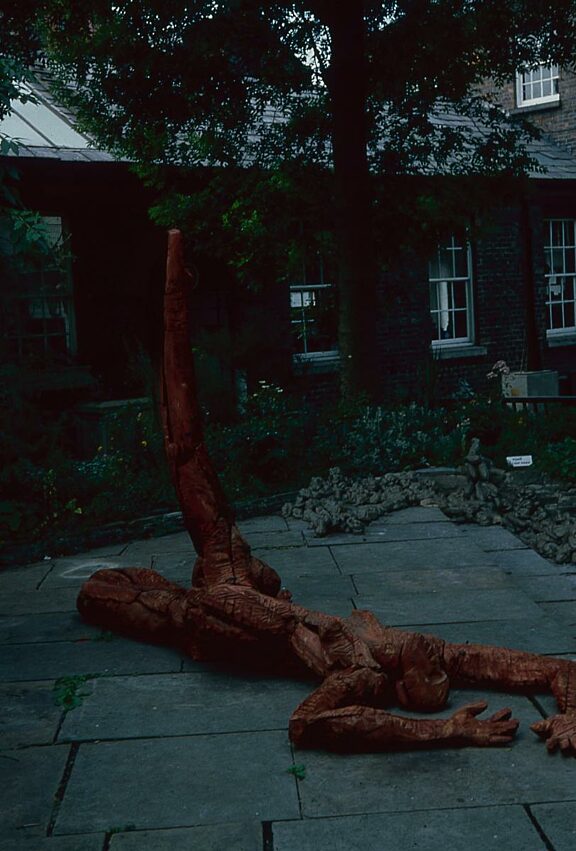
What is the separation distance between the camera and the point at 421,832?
3.22 metres

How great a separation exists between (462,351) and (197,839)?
15.9 metres

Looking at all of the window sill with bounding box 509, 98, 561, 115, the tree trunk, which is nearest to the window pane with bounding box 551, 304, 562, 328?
the window sill with bounding box 509, 98, 561, 115

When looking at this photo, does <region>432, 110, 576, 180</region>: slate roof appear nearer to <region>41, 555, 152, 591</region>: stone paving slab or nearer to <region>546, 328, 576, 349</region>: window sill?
<region>546, 328, 576, 349</region>: window sill

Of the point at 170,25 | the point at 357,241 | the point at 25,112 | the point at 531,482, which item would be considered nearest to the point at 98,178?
the point at 25,112

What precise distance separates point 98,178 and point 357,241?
3.99 meters

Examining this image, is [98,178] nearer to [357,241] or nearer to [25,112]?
[25,112]

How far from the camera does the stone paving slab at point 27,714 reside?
4.11m

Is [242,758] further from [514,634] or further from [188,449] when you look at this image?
[514,634]

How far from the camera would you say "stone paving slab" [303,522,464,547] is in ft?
25.5

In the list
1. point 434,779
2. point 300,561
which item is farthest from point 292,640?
point 300,561

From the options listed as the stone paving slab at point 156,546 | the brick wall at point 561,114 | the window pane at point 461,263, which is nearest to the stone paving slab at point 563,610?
the stone paving slab at point 156,546

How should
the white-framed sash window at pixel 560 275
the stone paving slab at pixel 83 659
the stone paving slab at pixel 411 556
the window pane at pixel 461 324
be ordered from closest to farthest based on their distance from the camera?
the stone paving slab at pixel 83 659, the stone paving slab at pixel 411 556, the window pane at pixel 461 324, the white-framed sash window at pixel 560 275

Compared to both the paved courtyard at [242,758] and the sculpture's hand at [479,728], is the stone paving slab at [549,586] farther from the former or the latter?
the sculpture's hand at [479,728]

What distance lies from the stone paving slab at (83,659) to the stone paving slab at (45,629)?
102mm
